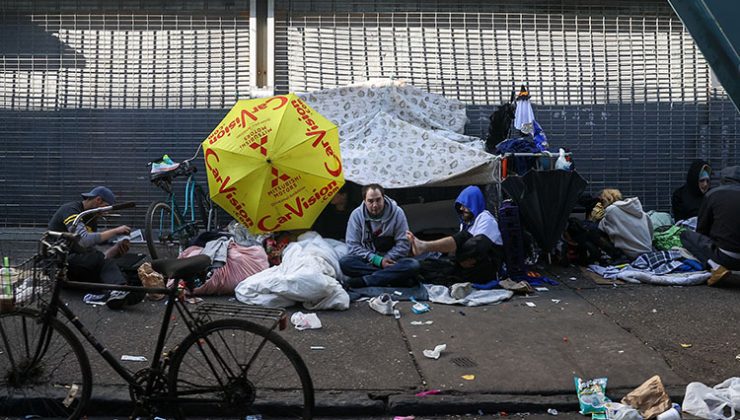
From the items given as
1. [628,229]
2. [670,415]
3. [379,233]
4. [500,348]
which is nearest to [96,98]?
[379,233]

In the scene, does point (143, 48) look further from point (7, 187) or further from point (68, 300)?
point (68, 300)

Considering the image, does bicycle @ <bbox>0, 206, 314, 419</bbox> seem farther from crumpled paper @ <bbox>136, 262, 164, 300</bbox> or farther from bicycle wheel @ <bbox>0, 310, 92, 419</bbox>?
crumpled paper @ <bbox>136, 262, 164, 300</bbox>

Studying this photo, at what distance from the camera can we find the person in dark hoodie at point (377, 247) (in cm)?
686

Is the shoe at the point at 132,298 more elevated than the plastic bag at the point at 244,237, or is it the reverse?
the plastic bag at the point at 244,237

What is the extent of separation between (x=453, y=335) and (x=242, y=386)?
2320 mm

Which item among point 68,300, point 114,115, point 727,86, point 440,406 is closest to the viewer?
point 727,86

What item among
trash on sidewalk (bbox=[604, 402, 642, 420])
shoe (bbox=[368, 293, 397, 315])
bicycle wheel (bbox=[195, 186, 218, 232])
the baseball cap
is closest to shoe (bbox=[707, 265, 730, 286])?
shoe (bbox=[368, 293, 397, 315])

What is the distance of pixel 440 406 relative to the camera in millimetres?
4359

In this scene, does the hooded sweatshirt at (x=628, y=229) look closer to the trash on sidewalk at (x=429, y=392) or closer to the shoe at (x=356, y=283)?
the shoe at (x=356, y=283)

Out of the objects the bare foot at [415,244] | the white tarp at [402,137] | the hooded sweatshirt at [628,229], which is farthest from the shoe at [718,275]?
the bare foot at [415,244]

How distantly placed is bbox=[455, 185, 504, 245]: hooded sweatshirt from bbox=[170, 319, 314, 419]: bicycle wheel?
3.71 m

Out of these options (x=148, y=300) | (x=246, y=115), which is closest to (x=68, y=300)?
(x=148, y=300)

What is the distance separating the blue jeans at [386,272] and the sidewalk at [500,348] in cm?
39

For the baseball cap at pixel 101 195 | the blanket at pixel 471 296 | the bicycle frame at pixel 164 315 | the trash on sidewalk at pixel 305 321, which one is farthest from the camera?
the blanket at pixel 471 296
